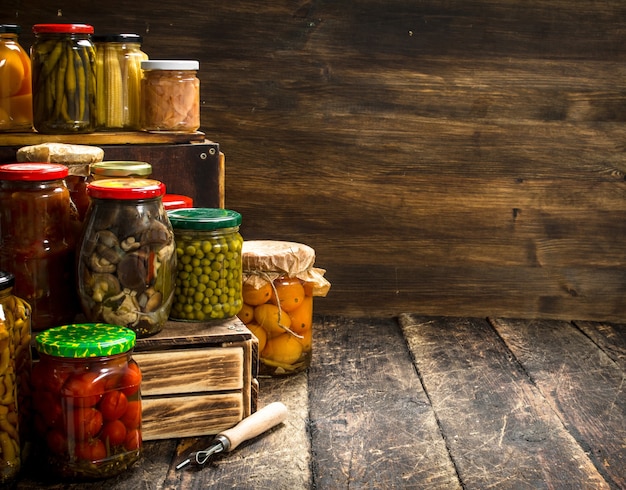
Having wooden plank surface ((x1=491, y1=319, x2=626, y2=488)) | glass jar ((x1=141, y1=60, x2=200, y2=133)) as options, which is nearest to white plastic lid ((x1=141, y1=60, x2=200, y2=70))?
glass jar ((x1=141, y1=60, x2=200, y2=133))

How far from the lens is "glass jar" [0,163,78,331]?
1.25 metres

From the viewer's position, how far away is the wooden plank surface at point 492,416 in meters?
1.24

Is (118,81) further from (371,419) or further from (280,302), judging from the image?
(371,419)

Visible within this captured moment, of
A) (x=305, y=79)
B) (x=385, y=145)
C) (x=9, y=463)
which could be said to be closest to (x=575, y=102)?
(x=385, y=145)

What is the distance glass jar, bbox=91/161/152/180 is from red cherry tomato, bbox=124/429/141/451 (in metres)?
0.40

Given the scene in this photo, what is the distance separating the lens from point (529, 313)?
211cm

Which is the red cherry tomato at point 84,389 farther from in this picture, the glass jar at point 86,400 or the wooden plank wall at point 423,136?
the wooden plank wall at point 423,136

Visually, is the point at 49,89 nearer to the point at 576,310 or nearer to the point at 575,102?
the point at 575,102

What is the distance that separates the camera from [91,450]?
3.77 ft

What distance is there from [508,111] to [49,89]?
1.03 m

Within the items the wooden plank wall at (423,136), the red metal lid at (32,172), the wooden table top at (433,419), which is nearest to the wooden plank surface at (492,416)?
the wooden table top at (433,419)

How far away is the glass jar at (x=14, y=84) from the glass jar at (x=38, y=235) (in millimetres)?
237

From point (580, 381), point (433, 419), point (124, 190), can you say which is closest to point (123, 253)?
point (124, 190)

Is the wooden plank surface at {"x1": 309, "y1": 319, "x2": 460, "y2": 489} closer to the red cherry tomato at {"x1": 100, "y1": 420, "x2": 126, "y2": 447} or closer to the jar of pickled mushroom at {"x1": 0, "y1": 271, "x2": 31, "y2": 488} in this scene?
the red cherry tomato at {"x1": 100, "y1": 420, "x2": 126, "y2": 447}
